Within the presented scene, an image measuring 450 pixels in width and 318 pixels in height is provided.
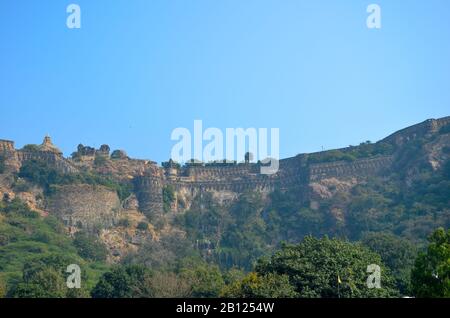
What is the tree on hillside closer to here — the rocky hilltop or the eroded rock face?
the rocky hilltop

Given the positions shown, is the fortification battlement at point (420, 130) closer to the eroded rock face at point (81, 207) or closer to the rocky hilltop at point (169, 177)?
the rocky hilltop at point (169, 177)

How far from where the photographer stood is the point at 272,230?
3885 inches

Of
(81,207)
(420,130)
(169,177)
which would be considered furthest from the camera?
(169,177)

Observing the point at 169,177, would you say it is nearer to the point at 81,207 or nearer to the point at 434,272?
the point at 81,207

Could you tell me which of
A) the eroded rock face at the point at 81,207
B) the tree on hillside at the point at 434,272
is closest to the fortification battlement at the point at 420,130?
the eroded rock face at the point at 81,207

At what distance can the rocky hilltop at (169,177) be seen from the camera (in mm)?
92625

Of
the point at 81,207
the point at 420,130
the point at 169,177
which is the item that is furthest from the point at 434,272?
the point at 169,177

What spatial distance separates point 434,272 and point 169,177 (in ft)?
248

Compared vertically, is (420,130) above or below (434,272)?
above

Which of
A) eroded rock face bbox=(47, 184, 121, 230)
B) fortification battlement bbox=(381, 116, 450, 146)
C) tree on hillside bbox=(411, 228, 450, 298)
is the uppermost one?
fortification battlement bbox=(381, 116, 450, 146)

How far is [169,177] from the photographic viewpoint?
109875 mm

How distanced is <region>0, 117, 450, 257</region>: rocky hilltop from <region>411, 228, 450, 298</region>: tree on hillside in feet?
180

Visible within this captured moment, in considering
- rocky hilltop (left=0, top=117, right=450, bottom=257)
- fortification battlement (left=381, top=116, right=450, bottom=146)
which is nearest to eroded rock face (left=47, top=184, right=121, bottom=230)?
rocky hilltop (left=0, top=117, right=450, bottom=257)

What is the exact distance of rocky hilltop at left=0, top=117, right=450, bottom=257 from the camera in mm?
92625
